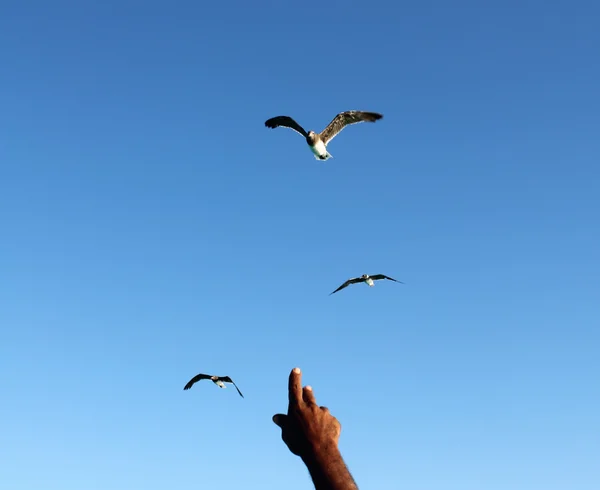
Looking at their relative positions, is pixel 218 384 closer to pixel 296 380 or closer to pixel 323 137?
pixel 323 137

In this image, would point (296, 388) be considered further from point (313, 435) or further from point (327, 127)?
point (327, 127)

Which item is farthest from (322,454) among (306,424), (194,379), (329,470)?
(194,379)

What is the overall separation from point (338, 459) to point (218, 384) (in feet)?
107

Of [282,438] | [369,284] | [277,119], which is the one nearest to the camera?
[282,438]

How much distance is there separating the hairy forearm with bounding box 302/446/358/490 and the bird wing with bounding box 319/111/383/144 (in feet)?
96.5

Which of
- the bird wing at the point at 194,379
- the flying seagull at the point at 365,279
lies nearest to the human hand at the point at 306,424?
the bird wing at the point at 194,379

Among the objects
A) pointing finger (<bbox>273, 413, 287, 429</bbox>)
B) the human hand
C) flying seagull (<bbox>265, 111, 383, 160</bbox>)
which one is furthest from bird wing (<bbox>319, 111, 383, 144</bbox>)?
the human hand

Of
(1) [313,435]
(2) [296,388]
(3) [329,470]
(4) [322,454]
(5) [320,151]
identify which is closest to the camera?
(3) [329,470]

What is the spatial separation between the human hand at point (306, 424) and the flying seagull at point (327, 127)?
2837 centimetres

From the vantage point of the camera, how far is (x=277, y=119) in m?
33.4

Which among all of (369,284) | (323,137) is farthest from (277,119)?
(369,284)

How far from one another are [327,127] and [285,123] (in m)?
1.94

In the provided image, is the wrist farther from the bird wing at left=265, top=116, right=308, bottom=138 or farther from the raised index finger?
the bird wing at left=265, top=116, right=308, bottom=138

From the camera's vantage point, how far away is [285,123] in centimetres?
3384
